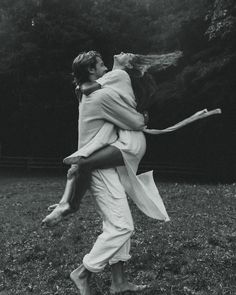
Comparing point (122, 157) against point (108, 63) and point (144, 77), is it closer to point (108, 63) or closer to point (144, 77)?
point (144, 77)

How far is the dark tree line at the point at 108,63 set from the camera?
25875 mm

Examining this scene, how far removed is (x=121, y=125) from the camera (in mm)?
6016

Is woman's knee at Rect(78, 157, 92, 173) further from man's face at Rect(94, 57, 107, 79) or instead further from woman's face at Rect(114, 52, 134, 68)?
woman's face at Rect(114, 52, 134, 68)

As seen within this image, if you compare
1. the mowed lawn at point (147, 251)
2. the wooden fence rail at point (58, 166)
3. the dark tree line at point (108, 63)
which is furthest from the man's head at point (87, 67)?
the wooden fence rail at point (58, 166)

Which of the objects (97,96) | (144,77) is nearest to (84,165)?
(97,96)

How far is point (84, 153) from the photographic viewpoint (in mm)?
5816

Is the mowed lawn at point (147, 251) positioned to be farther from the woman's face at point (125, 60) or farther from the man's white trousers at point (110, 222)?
the woman's face at point (125, 60)

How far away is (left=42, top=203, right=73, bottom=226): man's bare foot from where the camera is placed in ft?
18.8

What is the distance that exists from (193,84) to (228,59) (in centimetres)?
240

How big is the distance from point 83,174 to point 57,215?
495 mm

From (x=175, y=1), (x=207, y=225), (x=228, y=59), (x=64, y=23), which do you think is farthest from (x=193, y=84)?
(x=207, y=225)

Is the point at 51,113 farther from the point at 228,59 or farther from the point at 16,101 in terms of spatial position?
the point at 228,59

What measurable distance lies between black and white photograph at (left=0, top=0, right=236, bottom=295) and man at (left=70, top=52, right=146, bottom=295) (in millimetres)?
14

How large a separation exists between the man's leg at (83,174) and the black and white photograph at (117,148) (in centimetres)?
1
